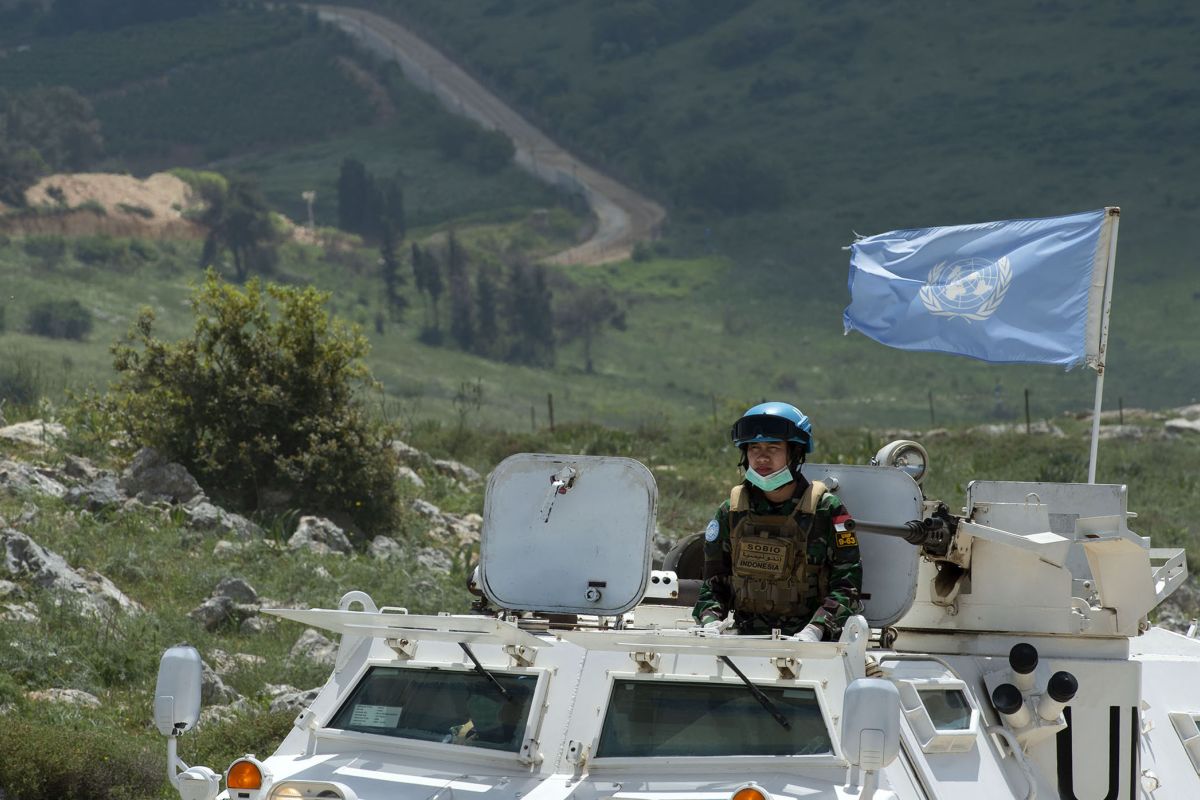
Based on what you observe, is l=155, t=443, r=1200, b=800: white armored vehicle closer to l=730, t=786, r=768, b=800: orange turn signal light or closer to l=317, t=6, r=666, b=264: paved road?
l=730, t=786, r=768, b=800: orange turn signal light

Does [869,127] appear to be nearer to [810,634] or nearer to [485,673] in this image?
[810,634]

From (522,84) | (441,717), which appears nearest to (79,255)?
(522,84)

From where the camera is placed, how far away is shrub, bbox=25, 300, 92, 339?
53.4m

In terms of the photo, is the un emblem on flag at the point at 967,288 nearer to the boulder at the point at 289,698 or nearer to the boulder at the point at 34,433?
the boulder at the point at 289,698

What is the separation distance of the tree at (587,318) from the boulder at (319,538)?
193ft

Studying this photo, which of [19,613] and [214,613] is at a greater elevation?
[19,613]

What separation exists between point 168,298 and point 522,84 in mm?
58154

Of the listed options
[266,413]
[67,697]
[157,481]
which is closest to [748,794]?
[67,697]

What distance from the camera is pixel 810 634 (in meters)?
7.96

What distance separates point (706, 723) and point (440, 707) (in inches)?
47.3

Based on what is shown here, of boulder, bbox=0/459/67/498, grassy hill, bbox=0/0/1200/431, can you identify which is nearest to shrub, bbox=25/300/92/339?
grassy hill, bbox=0/0/1200/431

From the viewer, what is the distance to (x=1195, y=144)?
93125 mm

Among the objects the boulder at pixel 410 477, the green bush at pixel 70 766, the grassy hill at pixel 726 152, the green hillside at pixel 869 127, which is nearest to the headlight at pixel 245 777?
the green bush at pixel 70 766

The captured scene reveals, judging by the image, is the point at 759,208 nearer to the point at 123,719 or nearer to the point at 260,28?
the point at 260,28
